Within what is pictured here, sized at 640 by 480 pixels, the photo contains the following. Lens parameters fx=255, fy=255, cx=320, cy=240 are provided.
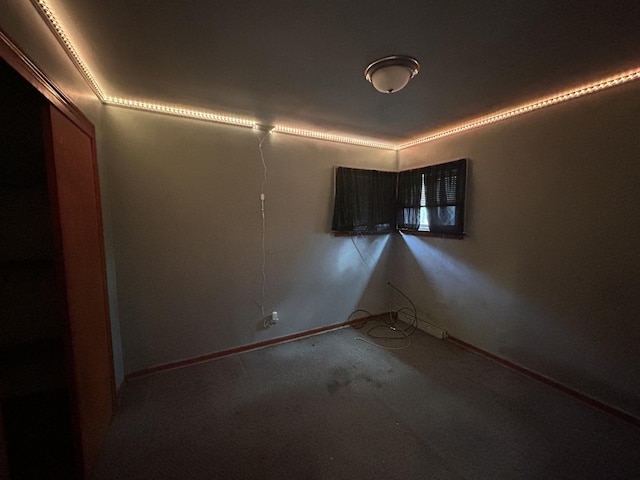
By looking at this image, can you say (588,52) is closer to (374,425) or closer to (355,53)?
(355,53)

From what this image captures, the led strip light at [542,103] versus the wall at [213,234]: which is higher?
the led strip light at [542,103]

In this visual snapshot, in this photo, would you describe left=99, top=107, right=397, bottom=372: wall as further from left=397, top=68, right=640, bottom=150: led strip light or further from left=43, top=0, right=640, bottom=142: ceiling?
left=397, top=68, right=640, bottom=150: led strip light

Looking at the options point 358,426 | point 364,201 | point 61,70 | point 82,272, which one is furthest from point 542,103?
point 82,272

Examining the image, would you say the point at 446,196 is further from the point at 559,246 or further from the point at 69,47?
the point at 69,47

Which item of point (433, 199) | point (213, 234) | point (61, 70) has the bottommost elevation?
point (213, 234)

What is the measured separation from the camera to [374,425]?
5.56 feet

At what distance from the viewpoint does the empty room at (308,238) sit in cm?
122

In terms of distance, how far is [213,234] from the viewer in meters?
2.39

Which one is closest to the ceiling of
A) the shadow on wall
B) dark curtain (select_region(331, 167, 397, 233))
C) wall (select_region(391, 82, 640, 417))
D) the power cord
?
wall (select_region(391, 82, 640, 417))

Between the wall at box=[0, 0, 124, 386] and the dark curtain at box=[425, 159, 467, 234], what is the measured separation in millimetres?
3028

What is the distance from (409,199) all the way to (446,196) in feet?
1.72

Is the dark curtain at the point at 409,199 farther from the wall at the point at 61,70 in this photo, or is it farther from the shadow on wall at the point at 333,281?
the wall at the point at 61,70

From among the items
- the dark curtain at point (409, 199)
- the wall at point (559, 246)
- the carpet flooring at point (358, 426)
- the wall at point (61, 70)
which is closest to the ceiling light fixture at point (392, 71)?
the wall at point (559, 246)

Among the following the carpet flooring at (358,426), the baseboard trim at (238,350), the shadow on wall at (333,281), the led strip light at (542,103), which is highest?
the led strip light at (542,103)
